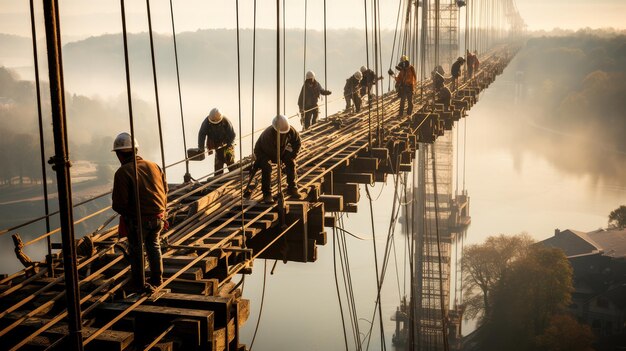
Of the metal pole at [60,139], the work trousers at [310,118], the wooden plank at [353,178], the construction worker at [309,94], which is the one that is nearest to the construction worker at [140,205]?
the metal pole at [60,139]

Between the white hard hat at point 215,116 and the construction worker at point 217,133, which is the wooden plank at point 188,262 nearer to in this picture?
the construction worker at point 217,133

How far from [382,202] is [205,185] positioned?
104 m

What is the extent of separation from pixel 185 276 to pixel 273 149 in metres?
3.10

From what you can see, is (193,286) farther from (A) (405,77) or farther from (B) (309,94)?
(A) (405,77)

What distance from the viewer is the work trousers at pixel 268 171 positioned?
895 centimetres

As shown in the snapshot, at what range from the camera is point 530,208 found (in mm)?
94938

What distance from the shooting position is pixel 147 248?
18.7 feet

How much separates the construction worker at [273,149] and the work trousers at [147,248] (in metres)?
3.16

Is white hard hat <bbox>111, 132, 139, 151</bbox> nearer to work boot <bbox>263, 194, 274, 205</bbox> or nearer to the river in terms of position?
work boot <bbox>263, 194, 274, 205</bbox>

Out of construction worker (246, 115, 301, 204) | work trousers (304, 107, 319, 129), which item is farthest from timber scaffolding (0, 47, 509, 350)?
work trousers (304, 107, 319, 129)

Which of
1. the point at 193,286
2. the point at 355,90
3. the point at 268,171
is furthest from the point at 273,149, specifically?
the point at 355,90

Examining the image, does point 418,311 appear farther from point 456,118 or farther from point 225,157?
point 225,157

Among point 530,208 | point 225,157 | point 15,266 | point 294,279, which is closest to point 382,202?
point 530,208

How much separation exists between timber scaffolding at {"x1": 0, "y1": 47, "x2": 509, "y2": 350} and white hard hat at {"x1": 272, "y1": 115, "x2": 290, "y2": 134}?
113 centimetres
